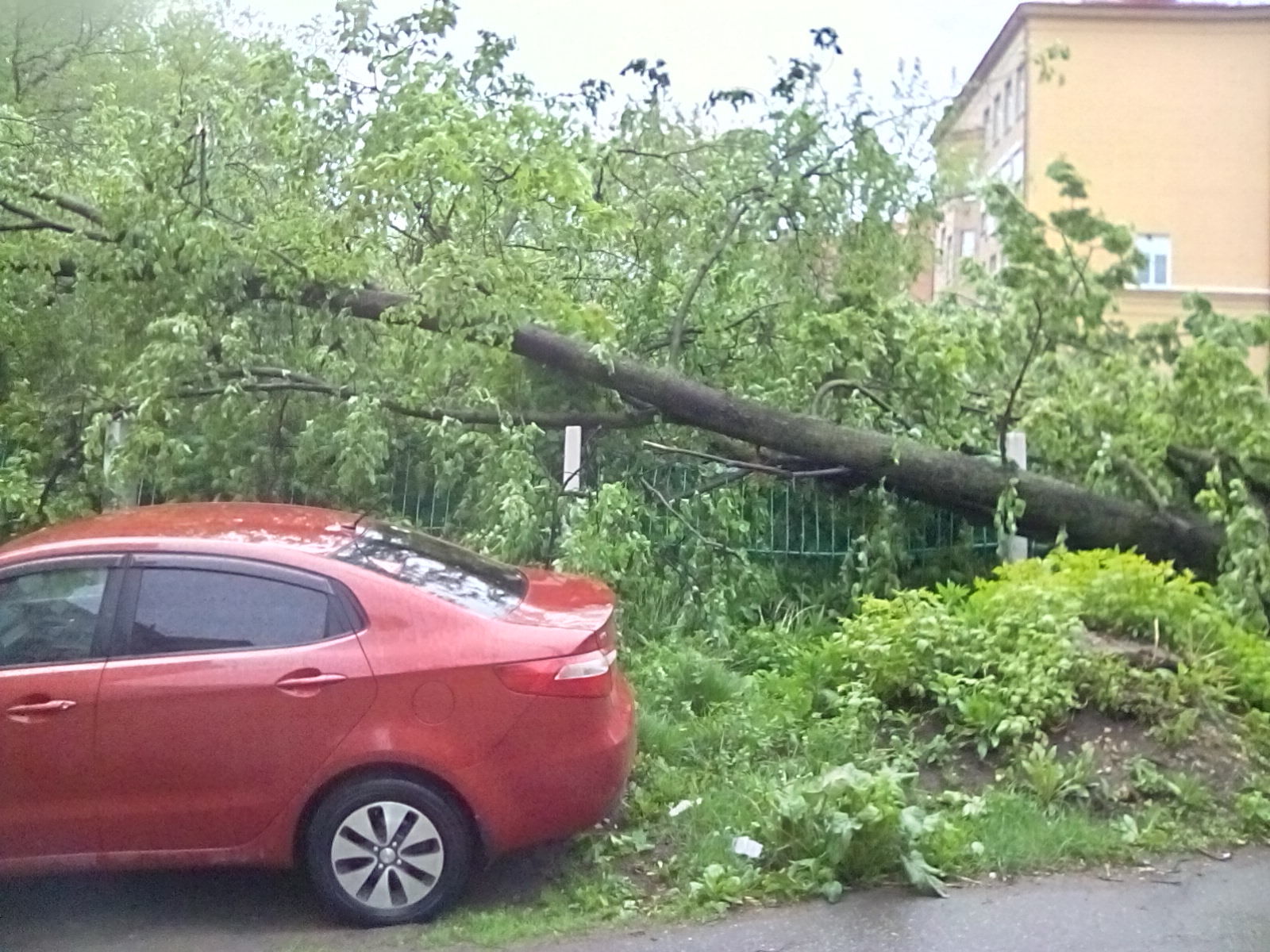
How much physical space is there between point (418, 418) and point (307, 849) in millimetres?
4231

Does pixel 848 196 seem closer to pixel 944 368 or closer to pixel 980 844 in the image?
pixel 944 368

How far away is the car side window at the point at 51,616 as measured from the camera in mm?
4652

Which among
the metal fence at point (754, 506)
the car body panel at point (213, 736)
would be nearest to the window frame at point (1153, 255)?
the metal fence at point (754, 506)

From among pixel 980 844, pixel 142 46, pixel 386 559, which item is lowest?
pixel 980 844

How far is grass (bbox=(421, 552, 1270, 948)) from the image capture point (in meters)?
4.88

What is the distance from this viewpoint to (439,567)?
5.16 meters

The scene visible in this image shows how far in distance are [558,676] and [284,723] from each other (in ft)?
3.11

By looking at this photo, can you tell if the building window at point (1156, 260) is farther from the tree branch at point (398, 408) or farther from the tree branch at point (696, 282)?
the tree branch at point (398, 408)

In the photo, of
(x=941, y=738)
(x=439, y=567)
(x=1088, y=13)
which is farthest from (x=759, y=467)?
(x=1088, y=13)

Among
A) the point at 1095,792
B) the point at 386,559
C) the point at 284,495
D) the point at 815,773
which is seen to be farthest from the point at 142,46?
the point at 1095,792

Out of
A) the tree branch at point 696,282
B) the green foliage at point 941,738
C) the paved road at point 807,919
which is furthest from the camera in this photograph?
the tree branch at point 696,282

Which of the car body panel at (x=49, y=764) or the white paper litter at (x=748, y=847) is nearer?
the car body panel at (x=49, y=764)

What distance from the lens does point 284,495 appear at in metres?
8.64

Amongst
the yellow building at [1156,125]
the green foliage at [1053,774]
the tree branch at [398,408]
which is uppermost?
the yellow building at [1156,125]
